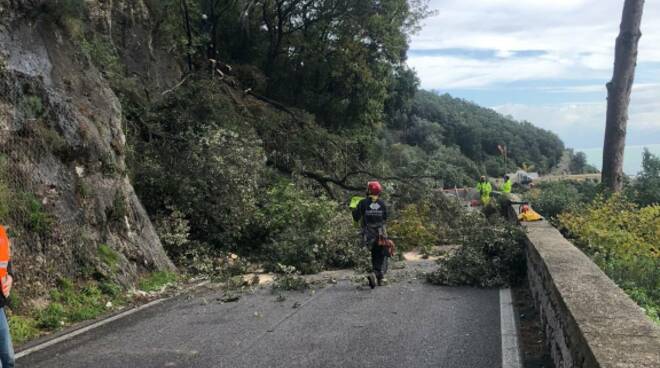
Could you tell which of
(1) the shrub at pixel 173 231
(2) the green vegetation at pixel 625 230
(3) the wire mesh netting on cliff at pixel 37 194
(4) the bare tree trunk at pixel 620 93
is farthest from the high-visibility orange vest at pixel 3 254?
(4) the bare tree trunk at pixel 620 93

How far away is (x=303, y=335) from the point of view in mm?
7223

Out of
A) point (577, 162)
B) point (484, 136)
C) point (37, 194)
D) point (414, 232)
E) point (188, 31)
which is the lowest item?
point (414, 232)

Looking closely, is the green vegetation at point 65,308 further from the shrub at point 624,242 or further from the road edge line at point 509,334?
the shrub at point 624,242

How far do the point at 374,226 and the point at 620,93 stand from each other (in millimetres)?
9677

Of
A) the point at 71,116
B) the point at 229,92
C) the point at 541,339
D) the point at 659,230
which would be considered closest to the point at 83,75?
the point at 71,116

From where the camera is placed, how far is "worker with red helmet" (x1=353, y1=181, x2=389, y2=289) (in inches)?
417

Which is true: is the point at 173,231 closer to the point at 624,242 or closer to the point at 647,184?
the point at 624,242

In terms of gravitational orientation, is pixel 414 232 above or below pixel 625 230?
below

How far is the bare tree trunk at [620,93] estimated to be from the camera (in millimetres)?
16125

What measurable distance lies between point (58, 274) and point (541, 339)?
6.48 metres

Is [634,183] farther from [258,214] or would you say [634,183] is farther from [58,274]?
[58,274]

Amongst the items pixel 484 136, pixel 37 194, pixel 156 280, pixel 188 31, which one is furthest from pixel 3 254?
pixel 484 136

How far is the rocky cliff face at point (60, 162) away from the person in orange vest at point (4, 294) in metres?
3.21

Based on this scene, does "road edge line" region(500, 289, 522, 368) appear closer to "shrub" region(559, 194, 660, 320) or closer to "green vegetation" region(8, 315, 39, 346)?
"shrub" region(559, 194, 660, 320)
